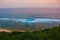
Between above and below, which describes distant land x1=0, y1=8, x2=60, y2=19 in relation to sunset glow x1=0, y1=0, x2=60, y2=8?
below

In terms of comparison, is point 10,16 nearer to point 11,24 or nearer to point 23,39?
point 11,24

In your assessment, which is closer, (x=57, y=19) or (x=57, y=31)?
(x=57, y=31)

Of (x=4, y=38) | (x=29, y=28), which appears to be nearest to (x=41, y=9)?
(x=29, y=28)

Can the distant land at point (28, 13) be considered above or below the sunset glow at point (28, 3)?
below

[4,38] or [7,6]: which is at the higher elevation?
[7,6]

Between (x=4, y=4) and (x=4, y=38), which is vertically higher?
(x=4, y=4)

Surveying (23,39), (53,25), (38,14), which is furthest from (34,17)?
(23,39)

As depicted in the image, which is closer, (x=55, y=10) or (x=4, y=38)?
(x=4, y=38)

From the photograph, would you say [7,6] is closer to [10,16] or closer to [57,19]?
[10,16]

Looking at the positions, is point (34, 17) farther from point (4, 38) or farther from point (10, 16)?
point (4, 38)
